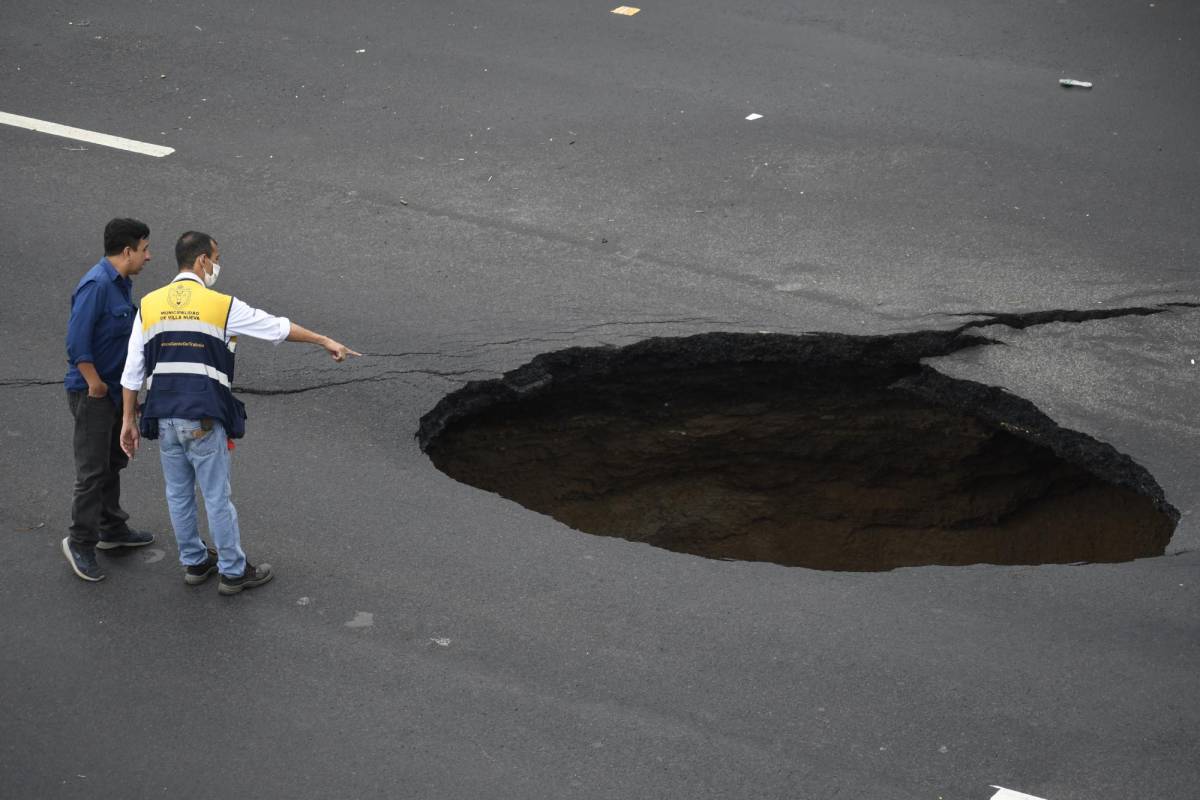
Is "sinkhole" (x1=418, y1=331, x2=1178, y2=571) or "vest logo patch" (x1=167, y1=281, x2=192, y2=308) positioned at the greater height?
"vest logo patch" (x1=167, y1=281, x2=192, y2=308)

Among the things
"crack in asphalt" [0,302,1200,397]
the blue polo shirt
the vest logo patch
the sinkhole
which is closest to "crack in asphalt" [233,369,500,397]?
"crack in asphalt" [0,302,1200,397]

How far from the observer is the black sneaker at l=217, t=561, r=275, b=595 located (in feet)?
19.1

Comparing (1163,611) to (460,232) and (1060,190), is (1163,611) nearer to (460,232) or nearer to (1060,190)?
(1060,190)

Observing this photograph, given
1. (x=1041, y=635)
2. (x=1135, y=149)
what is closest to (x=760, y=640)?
(x=1041, y=635)

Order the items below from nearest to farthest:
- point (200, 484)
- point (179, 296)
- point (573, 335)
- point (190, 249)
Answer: point (179, 296)
point (190, 249)
point (200, 484)
point (573, 335)

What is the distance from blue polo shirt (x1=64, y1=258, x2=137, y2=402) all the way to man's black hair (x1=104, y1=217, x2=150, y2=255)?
8 centimetres

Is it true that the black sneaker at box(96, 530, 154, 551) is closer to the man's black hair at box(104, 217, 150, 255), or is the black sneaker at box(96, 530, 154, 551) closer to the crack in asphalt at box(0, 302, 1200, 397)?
the man's black hair at box(104, 217, 150, 255)

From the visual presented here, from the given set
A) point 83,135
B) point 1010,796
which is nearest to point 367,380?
point 1010,796

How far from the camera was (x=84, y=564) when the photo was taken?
595 centimetres

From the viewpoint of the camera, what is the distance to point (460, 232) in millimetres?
8852

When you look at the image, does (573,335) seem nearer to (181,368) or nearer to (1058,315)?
(181,368)

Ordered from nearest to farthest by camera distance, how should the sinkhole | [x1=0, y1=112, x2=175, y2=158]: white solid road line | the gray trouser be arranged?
the gray trouser, the sinkhole, [x1=0, y1=112, x2=175, y2=158]: white solid road line

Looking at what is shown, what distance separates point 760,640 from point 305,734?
6.80 feet

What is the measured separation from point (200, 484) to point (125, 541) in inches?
33.0
